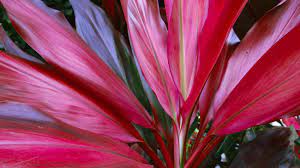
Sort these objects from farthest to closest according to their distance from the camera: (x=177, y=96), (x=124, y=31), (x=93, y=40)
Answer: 1. (x=124, y=31)
2. (x=93, y=40)
3. (x=177, y=96)

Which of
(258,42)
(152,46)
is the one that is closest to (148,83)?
(152,46)

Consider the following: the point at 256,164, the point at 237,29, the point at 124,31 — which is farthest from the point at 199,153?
the point at 124,31

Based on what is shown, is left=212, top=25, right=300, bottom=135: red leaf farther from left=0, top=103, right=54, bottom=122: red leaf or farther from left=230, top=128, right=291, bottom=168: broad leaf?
left=0, top=103, right=54, bottom=122: red leaf

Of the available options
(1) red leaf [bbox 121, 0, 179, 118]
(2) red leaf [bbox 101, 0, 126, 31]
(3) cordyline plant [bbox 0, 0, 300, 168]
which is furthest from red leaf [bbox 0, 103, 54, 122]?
(2) red leaf [bbox 101, 0, 126, 31]

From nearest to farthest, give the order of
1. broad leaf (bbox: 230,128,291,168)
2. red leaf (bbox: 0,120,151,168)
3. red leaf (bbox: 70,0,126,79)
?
1. red leaf (bbox: 0,120,151,168)
2. broad leaf (bbox: 230,128,291,168)
3. red leaf (bbox: 70,0,126,79)

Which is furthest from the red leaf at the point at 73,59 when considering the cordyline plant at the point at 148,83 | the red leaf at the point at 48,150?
the red leaf at the point at 48,150

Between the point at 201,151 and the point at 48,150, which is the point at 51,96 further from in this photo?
the point at 201,151

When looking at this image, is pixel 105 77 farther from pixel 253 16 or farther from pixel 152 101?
pixel 253 16

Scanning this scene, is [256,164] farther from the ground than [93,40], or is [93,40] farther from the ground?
[93,40]
